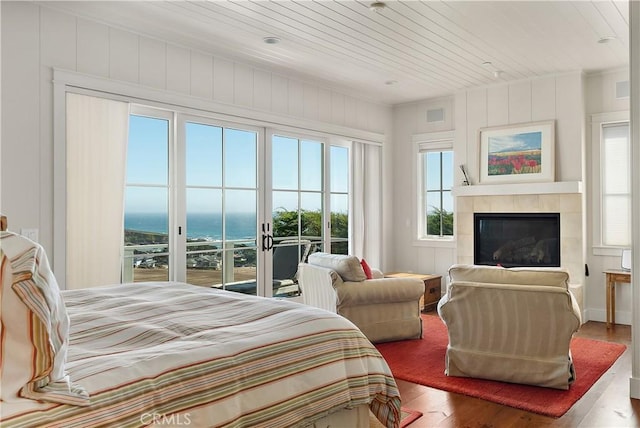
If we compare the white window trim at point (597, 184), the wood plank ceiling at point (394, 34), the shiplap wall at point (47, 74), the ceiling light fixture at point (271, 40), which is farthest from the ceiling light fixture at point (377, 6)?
the white window trim at point (597, 184)

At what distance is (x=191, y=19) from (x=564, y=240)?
4.31m

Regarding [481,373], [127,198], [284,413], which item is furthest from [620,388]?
[127,198]

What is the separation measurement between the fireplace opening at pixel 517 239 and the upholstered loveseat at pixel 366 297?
1910mm

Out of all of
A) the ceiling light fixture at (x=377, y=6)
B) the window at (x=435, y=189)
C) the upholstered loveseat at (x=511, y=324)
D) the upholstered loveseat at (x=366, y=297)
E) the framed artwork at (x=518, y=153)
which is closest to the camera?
the upholstered loveseat at (x=511, y=324)

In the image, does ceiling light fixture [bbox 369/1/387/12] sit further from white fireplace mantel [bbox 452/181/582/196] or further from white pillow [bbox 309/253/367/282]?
white fireplace mantel [bbox 452/181/582/196]

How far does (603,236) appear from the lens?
216 inches

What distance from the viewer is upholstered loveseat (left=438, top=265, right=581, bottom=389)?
3.16 metres

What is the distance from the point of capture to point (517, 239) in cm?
584

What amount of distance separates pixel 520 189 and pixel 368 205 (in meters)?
1.95

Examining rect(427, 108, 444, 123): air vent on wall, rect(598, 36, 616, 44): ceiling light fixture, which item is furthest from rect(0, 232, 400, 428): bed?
rect(427, 108, 444, 123): air vent on wall

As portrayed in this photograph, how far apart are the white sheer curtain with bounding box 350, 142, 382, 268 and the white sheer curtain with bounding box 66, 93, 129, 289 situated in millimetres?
3281

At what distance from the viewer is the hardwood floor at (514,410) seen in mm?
2736

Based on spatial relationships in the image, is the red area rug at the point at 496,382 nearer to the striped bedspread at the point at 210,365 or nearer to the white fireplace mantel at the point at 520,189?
the striped bedspread at the point at 210,365

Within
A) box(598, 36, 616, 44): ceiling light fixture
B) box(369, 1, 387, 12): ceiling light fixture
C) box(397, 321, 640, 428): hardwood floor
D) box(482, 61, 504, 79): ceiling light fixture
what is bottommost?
box(397, 321, 640, 428): hardwood floor
